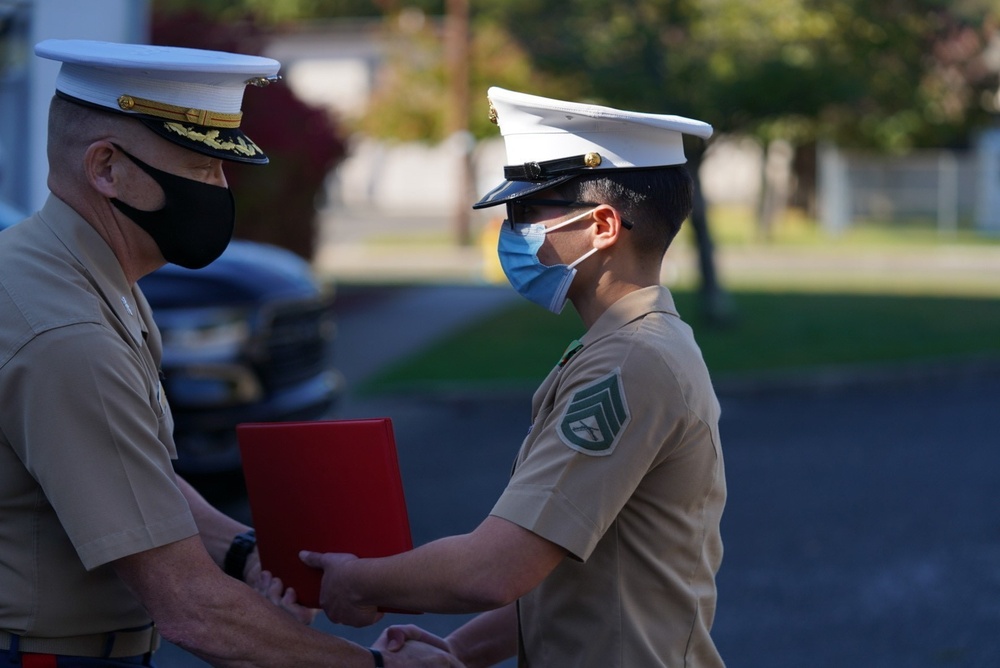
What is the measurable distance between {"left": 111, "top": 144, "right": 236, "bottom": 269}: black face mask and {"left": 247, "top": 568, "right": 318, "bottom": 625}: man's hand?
2.17 ft

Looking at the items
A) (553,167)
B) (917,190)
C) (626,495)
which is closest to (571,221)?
(553,167)

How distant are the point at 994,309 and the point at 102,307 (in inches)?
658

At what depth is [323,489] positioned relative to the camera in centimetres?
246

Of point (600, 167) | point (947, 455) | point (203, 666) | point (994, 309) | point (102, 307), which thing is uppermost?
point (600, 167)

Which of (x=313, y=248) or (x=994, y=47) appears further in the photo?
(x=994, y=47)

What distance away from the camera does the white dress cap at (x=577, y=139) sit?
2.34 meters

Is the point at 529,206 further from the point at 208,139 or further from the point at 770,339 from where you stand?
the point at 770,339

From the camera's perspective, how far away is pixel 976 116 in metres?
38.1

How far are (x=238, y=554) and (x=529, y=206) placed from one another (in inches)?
40.6

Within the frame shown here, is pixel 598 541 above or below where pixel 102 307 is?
below

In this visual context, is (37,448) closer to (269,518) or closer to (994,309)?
(269,518)

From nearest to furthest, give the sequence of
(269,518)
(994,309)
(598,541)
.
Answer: (598,541) < (269,518) < (994,309)

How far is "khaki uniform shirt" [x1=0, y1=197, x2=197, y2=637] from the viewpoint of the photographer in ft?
6.87

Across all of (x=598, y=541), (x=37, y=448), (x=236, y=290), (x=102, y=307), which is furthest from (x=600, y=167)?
(x=236, y=290)
